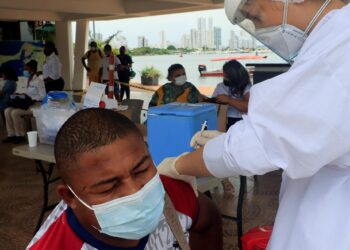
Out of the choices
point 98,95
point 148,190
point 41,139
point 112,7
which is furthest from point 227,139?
point 112,7

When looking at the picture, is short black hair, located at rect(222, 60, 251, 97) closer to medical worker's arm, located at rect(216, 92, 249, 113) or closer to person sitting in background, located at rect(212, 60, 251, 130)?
person sitting in background, located at rect(212, 60, 251, 130)

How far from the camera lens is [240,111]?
13.1 ft

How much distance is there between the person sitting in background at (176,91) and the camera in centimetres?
412

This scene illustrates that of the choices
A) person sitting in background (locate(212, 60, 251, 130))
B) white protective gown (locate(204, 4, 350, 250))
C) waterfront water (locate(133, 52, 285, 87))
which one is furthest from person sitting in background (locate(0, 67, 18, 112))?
white protective gown (locate(204, 4, 350, 250))

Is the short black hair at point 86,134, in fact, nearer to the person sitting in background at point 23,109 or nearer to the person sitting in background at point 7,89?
the person sitting in background at point 23,109

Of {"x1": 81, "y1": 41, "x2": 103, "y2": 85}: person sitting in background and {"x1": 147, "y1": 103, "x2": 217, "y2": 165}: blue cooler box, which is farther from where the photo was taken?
{"x1": 81, "y1": 41, "x2": 103, "y2": 85}: person sitting in background

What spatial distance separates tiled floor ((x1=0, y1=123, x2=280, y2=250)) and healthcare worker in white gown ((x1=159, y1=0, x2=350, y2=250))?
190 centimetres

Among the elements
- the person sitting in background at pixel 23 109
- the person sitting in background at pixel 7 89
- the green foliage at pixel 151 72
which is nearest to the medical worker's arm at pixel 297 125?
the person sitting in background at pixel 23 109

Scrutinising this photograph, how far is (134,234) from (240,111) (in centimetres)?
307

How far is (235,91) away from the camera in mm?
4062

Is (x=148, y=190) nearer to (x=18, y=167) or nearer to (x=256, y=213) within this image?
(x=256, y=213)

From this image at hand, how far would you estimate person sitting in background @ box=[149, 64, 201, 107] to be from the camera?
13.5ft

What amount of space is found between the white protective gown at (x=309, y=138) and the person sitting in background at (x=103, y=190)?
0.19 m

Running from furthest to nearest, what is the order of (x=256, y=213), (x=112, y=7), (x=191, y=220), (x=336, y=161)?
1. (x=112, y=7)
2. (x=256, y=213)
3. (x=191, y=220)
4. (x=336, y=161)
